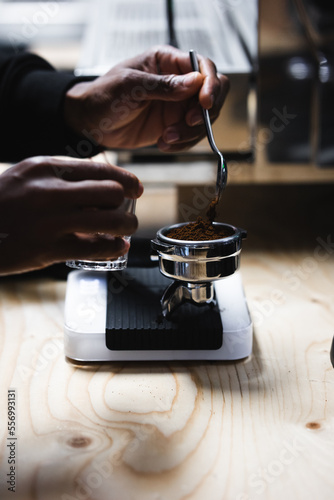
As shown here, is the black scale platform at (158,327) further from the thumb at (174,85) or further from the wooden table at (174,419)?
the thumb at (174,85)

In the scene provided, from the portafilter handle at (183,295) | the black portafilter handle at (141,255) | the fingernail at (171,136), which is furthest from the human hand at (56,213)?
the fingernail at (171,136)

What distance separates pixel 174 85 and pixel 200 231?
0.25 m

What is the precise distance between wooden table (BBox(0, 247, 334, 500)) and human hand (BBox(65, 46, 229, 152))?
296 mm

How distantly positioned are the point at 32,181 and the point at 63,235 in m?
0.06

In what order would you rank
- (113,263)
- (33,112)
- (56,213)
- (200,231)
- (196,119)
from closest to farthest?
(56,213)
(200,231)
(113,263)
(196,119)
(33,112)

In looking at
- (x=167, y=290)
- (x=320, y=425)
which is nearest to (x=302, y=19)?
(x=167, y=290)

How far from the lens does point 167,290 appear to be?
69 cm

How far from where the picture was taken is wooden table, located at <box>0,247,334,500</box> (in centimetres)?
49

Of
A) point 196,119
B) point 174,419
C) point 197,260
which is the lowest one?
point 174,419

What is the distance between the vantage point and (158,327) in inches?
26.2

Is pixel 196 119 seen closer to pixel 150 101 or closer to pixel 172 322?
pixel 150 101

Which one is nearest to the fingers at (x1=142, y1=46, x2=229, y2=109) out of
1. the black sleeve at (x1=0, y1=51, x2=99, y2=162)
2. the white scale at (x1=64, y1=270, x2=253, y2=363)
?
the black sleeve at (x1=0, y1=51, x2=99, y2=162)

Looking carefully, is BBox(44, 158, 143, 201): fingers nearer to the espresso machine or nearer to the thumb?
the espresso machine

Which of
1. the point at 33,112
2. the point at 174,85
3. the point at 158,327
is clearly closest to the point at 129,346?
the point at 158,327
